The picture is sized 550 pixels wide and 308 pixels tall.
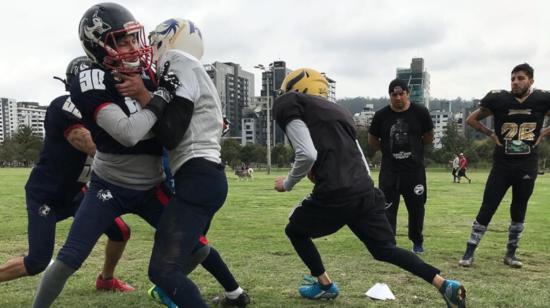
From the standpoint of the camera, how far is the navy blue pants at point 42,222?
143 inches

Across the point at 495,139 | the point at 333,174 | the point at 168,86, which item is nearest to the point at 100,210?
the point at 168,86

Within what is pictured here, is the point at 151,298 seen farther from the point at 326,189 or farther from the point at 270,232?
the point at 270,232

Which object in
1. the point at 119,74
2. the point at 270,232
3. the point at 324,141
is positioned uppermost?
the point at 119,74

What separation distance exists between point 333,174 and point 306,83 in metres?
0.79

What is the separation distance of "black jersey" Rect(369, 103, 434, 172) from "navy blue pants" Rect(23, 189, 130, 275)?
13.2ft

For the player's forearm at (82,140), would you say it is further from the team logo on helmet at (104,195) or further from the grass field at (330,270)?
the grass field at (330,270)

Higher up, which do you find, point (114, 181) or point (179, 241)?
point (114, 181)

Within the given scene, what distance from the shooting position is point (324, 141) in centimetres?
374

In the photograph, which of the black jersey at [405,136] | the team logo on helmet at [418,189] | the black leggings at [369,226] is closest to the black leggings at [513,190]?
the team logo on helmet at [418,189]

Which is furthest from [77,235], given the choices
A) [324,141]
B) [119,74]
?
[324,141]

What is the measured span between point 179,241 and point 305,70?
1.90m

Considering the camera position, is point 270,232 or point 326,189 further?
point 270,232

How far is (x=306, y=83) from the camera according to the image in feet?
13.0

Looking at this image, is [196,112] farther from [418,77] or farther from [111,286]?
[418,77]
